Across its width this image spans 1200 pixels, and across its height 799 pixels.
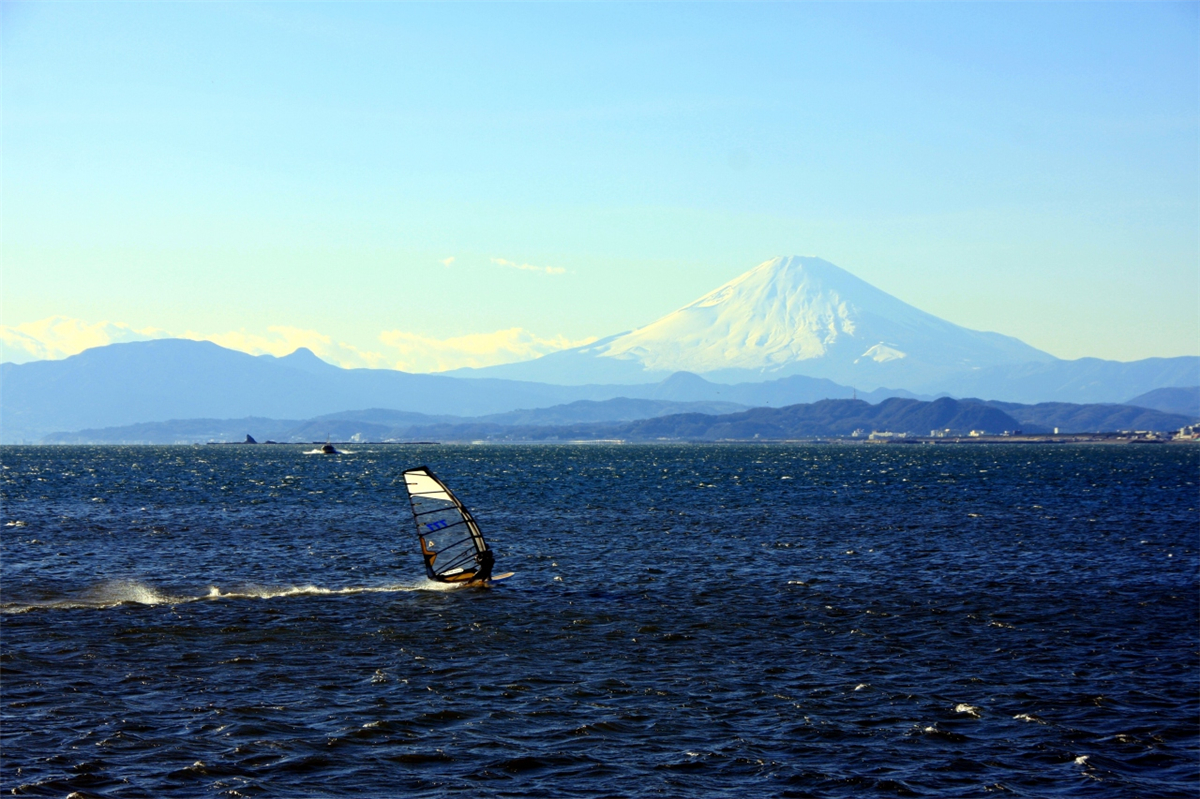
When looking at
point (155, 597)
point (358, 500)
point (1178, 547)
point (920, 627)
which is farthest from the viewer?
point (358, 500)

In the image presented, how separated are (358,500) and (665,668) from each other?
217ft

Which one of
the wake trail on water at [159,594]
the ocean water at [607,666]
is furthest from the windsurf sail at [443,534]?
the ocean water at [607,666]

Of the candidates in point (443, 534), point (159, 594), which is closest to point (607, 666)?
point (443, 534)

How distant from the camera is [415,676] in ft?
92.9

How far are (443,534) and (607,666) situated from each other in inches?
647

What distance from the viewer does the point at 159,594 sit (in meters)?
40.2

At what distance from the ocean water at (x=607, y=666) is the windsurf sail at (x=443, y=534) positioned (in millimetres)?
1448

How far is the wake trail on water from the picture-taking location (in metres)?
38.0

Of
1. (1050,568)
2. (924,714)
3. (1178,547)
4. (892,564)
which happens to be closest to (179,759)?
(924,714)

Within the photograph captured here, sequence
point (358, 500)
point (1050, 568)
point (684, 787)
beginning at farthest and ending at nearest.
→ point (358, 500), point (1050, 568), point (684, 787)

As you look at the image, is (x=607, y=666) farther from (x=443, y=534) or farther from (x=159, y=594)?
(x=159, y=594)

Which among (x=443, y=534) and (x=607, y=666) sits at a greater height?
(x=443, y=534)

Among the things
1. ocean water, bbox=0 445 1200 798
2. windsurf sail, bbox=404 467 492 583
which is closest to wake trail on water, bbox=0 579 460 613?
ocean water, bbox=0 445 1200 798

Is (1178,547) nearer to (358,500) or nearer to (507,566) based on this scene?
(507,566)
